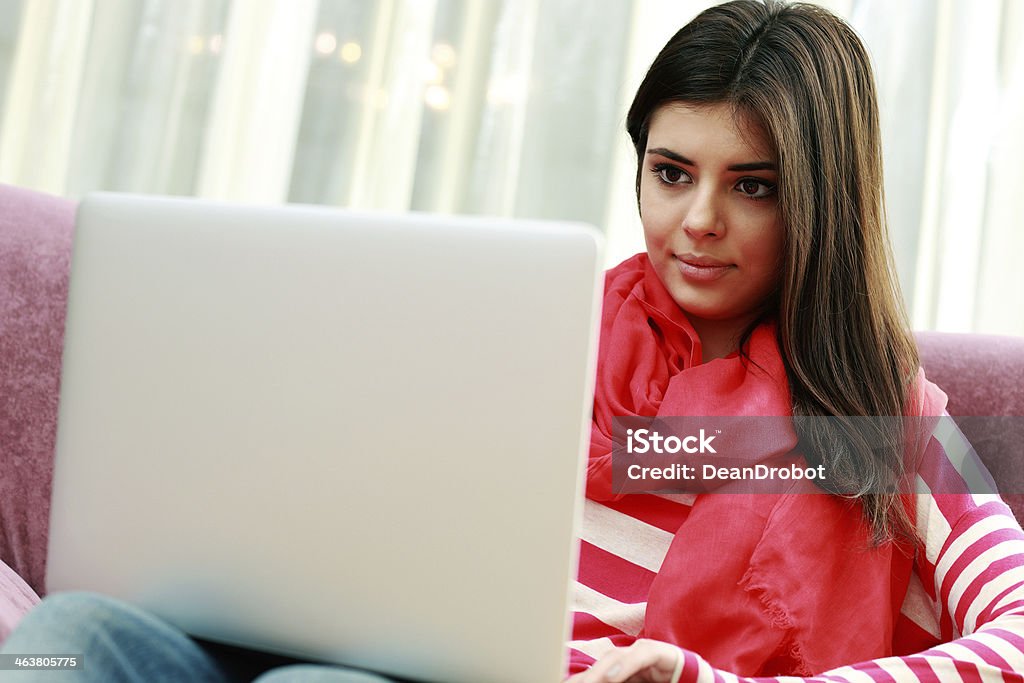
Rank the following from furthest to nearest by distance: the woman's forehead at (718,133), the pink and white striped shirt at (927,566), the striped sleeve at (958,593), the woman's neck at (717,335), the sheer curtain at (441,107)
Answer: the sheer curtain at (441,107) < the woman's neck at (717,335) < the woman's forehead at (718,133) < the pink and white striped shirt at (927,566) < the striped sleeve at (958,593)

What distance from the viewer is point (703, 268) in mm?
1041

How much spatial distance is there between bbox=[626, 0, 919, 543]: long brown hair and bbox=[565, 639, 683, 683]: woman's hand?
353 mm

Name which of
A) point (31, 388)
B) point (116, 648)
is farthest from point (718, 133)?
point (31, 388)

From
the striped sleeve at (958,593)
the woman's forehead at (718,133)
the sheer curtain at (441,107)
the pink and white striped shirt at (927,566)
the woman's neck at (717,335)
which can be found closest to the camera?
the striped sleeve at (958,593)

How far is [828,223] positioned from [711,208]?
0.13 m

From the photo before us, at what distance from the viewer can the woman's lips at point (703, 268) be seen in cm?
103

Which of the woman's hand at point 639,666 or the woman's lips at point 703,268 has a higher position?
the woman's lips at point 703,268

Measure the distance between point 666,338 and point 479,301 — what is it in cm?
57

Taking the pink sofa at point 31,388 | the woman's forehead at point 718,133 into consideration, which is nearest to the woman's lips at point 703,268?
the woman's forehead at point 718,133

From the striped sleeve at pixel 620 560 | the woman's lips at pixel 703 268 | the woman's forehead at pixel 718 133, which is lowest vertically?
the striped sleeve at pixel 620 560

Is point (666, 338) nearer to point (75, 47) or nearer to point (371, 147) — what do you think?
point (371, 147)

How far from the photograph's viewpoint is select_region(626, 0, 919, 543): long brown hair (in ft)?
3.22

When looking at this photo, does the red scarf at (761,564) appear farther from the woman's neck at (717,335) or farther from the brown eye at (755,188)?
the brown eye at (755,188)

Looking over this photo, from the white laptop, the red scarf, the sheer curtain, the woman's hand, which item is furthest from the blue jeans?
the sheer curtain
